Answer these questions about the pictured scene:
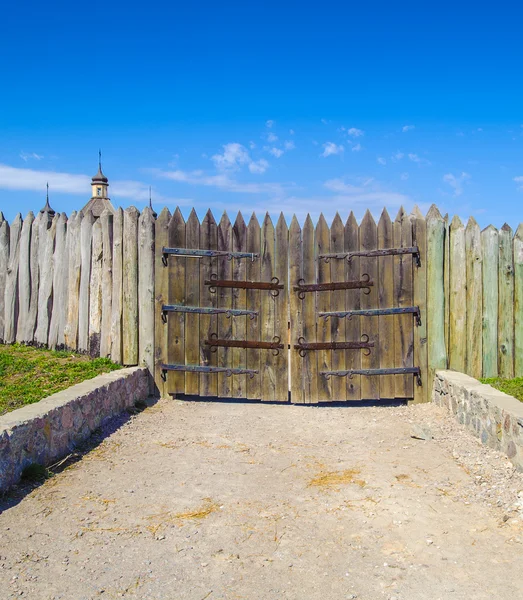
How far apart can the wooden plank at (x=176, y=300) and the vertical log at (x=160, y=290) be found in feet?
0.19

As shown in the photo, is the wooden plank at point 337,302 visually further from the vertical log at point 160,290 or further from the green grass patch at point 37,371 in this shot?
the green grass patch at point 37,371

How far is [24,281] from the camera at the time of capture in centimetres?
878

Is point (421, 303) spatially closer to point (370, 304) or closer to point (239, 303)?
point (370, 304)

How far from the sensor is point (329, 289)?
757 cm

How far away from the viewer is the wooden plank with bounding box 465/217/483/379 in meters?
7.70

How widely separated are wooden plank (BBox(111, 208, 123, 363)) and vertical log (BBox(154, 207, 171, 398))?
1.59 ft

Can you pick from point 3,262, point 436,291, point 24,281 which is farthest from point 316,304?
point 3,262

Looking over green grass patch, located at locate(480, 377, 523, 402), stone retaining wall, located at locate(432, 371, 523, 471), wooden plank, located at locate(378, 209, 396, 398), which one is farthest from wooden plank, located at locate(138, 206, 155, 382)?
green grass patch, located at locate(480, 377, 523, 402)

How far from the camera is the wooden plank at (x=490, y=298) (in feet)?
25.3

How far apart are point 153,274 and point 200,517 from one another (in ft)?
14.2

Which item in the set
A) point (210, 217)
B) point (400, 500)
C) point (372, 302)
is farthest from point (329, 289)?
point (400, 500)

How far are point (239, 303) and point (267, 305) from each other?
0.36m

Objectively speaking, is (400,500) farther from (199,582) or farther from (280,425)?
(280,425)

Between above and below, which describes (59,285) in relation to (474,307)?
above
